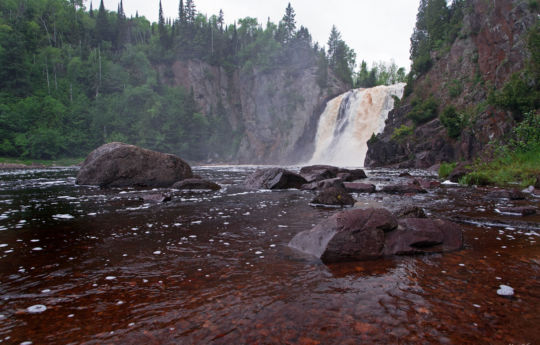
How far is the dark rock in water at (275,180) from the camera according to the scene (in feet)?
51.1

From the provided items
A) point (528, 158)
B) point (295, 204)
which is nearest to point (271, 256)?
point (295, 204)

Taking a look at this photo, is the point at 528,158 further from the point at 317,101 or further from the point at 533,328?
the point at 317,101

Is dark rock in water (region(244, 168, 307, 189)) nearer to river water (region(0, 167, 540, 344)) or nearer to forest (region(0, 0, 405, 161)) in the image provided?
river water (region(0, 167, 540, 344))

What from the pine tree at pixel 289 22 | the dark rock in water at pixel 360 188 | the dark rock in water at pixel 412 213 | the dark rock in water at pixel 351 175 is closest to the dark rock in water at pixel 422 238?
the dark rock in water at pixel 412 213

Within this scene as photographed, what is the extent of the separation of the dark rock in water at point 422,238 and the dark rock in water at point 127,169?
565 inches

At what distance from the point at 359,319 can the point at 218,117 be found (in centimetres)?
8634

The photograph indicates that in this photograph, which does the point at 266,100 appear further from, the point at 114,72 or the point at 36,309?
the point at 36,309

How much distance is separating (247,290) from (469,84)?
1591 inches

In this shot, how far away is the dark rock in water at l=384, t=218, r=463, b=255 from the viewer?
193 inches

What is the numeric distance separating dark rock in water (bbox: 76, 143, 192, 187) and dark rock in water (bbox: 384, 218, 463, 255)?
565 inches

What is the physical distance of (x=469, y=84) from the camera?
3509 centimetres

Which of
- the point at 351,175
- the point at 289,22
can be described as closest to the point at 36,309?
the point at 351,175

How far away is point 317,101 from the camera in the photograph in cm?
7119

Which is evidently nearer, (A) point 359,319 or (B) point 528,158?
(A) point 359,319
